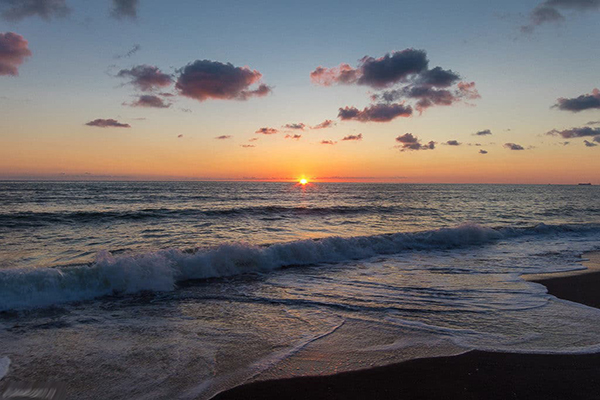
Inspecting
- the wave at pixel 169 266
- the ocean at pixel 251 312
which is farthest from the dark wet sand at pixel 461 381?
the wave at pixel 169 266

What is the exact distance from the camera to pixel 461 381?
4.21 meters

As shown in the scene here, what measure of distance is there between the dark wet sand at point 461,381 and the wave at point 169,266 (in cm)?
577

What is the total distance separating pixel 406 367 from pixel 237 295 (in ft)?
15.2

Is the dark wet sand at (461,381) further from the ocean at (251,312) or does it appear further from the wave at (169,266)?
the wave at (169,266)

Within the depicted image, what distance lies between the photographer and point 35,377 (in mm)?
4316

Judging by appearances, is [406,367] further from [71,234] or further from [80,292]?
[71,234]

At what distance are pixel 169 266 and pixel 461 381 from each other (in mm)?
7960

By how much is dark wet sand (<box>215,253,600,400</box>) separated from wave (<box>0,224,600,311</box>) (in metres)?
5.77

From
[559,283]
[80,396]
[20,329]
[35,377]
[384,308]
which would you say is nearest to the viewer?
[80,396]

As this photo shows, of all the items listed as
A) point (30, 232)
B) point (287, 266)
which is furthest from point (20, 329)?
point (30, 232)

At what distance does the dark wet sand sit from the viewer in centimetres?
392

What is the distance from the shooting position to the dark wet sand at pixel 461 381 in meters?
3.92

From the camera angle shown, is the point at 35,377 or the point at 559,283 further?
the point at 559,283

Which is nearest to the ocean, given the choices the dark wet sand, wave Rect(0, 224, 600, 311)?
wave Rect(0, 224, 600, 311)
